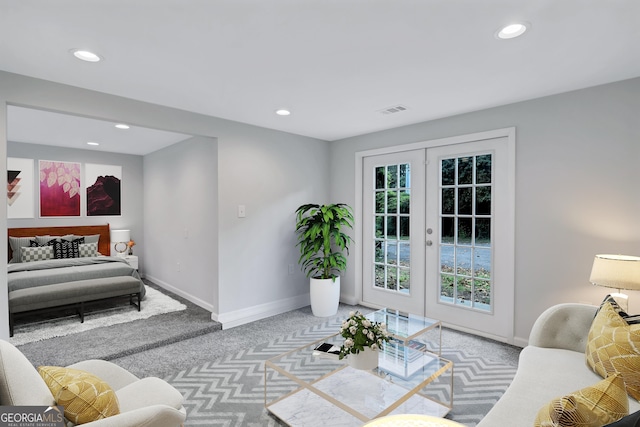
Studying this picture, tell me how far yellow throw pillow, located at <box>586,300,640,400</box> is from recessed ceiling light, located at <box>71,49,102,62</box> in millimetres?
3396

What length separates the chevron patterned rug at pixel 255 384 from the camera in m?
2.13

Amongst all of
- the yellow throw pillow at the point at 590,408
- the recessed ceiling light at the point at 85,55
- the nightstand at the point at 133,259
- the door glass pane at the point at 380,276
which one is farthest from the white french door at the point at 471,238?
the nightstand at the point at 133,259

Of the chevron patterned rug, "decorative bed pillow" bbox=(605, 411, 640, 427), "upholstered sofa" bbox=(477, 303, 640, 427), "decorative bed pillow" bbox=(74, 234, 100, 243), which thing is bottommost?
the chevron patterned rug

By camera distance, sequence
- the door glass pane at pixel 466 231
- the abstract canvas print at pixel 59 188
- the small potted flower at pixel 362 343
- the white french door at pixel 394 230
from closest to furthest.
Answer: the small potted flower at pixel 362 343 → the door glass pane at pixel 466 231 → the white french door at pixel 394 230 → the abstract canvas print at pixel 59 188

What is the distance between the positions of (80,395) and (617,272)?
3.03 meters

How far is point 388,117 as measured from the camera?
3.62 metres

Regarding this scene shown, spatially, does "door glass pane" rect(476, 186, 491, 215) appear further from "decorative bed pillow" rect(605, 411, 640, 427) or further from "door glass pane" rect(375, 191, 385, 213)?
"decorative bed pillow" rect(605, 411, 640, 427)

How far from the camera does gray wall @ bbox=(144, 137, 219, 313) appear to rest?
4.07 m

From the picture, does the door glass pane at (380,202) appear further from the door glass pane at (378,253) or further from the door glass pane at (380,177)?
the door glass pane at (378,253)

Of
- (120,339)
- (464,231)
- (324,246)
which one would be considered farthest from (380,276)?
(120,339)

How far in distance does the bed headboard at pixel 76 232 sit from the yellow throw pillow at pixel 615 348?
6.41 m

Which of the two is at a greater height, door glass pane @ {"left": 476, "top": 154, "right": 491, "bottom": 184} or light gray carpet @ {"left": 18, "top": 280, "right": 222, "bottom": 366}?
door glass pane @ {"left": 476, "top": 154, "right": 491, "bottom": 184}

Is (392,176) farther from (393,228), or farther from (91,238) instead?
(91,238)

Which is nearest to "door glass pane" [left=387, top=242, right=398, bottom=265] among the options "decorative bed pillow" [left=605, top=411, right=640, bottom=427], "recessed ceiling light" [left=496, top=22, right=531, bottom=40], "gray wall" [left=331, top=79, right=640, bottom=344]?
"gray wall" [left=331, top=79, right=640, bottom=344]
